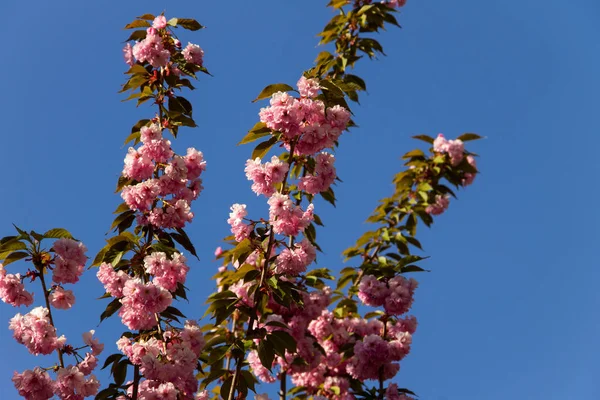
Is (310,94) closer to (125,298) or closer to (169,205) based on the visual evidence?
(169,205)

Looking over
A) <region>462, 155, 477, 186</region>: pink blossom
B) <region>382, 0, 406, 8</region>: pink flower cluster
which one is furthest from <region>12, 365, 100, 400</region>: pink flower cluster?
<region>382, 0, 406, 8</region>: pink flower cluster

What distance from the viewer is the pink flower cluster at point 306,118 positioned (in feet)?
9.75

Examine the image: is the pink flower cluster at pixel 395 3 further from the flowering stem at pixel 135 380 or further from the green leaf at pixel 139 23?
the flowering stem at pixel 135 380

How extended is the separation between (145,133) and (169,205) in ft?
1.34

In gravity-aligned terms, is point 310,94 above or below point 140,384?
above

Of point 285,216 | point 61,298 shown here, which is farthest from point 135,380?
point 285,216

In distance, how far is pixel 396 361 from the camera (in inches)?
166

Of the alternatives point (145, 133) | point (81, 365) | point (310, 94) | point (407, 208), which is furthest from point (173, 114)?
point (407, 208)

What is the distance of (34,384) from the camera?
2.86m

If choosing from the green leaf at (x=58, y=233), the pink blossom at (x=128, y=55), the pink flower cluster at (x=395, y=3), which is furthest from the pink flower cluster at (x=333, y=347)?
the pink flower cluster at (x=395, y=3)

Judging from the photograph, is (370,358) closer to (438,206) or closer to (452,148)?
(438,206)

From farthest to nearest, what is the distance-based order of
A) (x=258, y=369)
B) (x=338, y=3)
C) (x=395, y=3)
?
1. (x=395, y=3)
2. (x=338, y=3)
3. (x=258, y=369)

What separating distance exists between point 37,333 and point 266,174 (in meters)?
1.32

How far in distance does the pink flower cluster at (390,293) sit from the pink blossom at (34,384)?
2.05 metres
